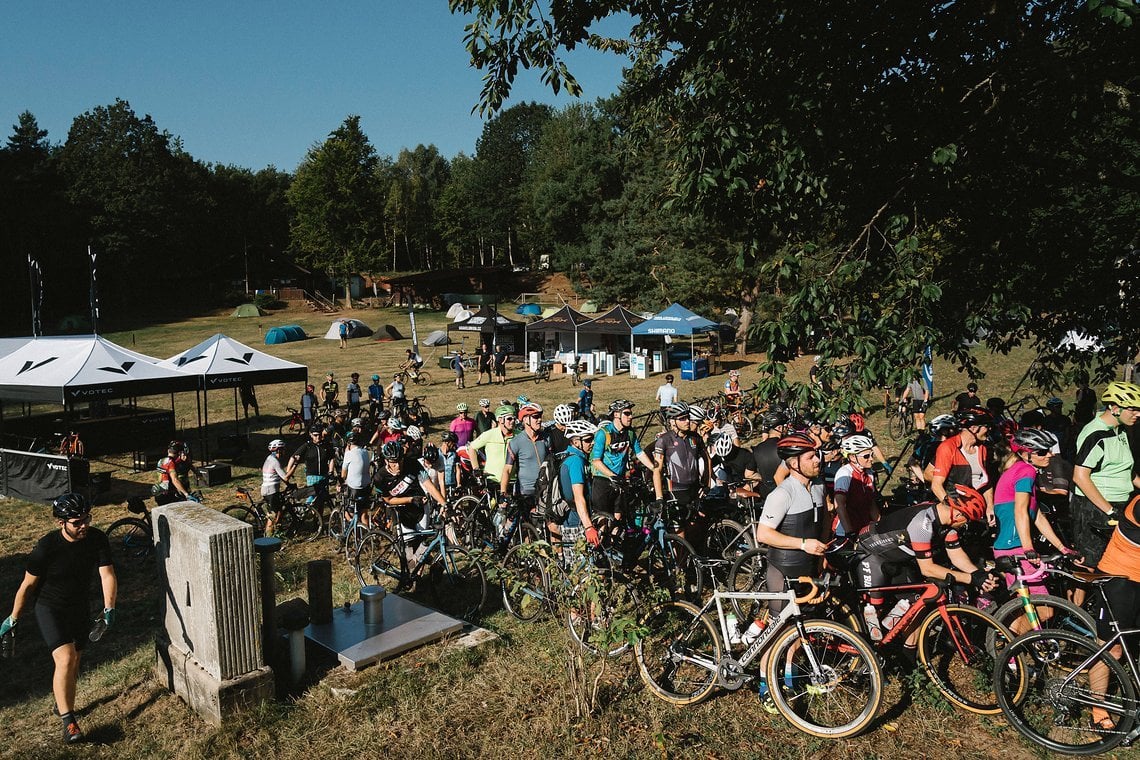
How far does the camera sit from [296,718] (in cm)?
586

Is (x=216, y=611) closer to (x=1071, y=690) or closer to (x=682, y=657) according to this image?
(x=682, y=657)

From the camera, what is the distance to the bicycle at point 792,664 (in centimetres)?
508

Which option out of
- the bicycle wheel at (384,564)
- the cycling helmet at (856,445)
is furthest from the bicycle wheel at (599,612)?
the bicycle wheel at (384,564)

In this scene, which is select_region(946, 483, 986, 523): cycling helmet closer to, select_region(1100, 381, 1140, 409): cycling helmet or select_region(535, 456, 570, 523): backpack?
select_region(1100, 381, 1140, 409): cycling helmet

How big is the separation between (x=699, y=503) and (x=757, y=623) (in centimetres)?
346

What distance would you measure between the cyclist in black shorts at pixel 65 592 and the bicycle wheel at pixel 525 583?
335cm

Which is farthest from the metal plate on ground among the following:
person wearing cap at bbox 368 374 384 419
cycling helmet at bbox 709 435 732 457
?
person wearing cap at bbox 368 374 384 419

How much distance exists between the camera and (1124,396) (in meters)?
6.49

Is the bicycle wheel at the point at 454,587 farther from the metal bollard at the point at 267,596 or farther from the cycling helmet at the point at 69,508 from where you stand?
the cycling helmet at the point at 69,508

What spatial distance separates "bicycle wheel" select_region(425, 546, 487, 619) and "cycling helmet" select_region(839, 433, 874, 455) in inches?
147

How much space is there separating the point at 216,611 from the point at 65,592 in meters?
1.25

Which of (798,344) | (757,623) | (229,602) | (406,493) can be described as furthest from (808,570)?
(406,493)

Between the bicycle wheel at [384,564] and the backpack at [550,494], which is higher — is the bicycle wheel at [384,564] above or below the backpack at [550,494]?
below

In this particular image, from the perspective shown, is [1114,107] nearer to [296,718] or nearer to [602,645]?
[602,645]
